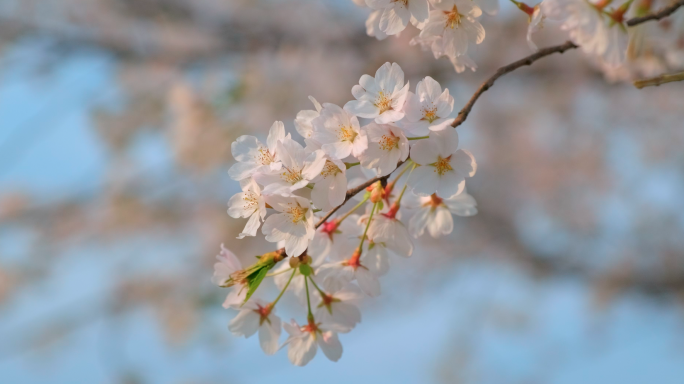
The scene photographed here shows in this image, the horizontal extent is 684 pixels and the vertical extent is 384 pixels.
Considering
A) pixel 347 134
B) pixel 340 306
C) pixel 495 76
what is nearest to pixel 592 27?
pixel 495 76

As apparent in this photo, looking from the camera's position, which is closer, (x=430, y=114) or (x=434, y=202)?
(x=430, y=114)

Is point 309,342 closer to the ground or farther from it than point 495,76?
closer to the ground

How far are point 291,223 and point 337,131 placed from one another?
2.8 inches

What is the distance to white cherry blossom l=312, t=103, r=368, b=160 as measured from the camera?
284 millimetres

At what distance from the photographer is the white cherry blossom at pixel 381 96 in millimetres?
287

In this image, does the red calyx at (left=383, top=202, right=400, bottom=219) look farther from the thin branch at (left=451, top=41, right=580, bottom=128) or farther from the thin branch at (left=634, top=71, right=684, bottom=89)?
the thin branch at (left=634, top=71, right=684, bottom=89)

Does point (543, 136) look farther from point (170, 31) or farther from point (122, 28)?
point (122, 28)

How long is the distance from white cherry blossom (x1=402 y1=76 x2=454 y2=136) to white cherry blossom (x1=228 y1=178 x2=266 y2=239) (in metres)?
0.11

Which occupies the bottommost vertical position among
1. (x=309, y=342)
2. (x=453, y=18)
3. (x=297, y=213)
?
(x=309, y=342)

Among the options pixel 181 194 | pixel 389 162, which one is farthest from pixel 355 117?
pixel 181 194

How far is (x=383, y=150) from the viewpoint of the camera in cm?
29

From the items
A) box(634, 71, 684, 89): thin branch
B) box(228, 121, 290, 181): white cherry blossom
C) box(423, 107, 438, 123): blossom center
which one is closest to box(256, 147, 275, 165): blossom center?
box(228, 121, 290, 181): white cherry blossom

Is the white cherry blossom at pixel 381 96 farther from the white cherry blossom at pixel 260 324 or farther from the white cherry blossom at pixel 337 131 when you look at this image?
the white cherry blossom at pixel 260 324

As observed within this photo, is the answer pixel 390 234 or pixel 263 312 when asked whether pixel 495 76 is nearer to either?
pixel 390 234
